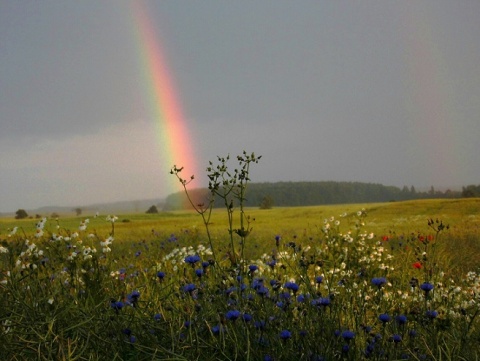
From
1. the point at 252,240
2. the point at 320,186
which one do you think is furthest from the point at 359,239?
the point at 320,186

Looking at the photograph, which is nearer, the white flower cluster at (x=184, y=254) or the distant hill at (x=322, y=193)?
the white flower cluster at (x=184, y=254)

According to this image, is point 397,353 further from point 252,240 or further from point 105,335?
point 252,240

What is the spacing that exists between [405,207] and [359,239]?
26.8 m

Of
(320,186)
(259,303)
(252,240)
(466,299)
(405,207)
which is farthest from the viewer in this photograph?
(320,186)

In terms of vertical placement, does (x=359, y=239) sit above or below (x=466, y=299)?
above

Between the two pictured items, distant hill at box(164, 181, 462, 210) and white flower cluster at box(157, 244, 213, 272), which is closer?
white flower cluster at box(157, 244, 213, 272)

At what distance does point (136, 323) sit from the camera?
3918mm

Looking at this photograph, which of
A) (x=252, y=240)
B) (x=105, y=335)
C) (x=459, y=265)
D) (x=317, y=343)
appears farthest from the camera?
(x=252, y=240)

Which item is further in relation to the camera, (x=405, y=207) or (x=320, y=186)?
(x=320, y=186)

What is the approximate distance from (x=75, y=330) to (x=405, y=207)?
109ft

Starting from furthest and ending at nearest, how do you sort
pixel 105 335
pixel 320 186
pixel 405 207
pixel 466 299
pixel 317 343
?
pixel 320 186
pixel 405 207
pixel 466 299
pixel 105 335
pixel 317 343

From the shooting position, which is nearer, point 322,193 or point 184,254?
point 184,254

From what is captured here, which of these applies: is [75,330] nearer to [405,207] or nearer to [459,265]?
[459,265]

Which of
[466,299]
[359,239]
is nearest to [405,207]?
[359,239]
